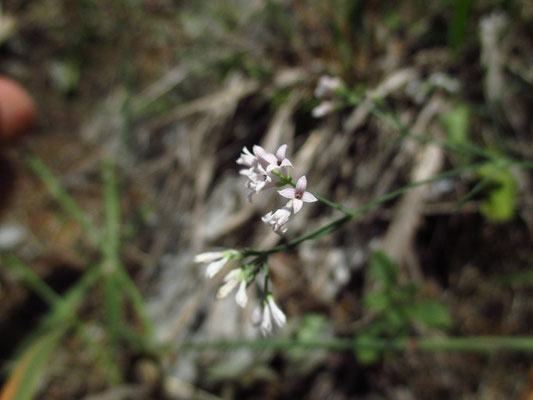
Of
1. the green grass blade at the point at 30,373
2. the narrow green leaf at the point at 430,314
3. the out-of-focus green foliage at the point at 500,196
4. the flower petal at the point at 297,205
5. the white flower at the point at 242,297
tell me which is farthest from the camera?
the out-of-focus green foliage at the point at 500,196

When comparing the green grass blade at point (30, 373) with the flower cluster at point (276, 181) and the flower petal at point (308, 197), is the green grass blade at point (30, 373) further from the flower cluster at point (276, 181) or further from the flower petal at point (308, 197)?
the flower petal at point (308, 197)

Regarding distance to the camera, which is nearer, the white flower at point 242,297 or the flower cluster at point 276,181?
the flower cluster at point 276,181

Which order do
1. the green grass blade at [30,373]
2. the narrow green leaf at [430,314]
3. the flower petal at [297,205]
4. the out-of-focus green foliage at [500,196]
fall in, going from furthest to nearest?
1. the out-of-focus green foliage at [500,196]
2. the green grass blade at [30,373]
3. the narrow green leaf at [430,314]
4. the flower petal at [297,205]

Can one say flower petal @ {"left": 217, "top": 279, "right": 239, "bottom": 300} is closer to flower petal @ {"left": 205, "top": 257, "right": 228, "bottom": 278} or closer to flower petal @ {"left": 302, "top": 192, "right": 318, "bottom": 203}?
flower petal @ {"left": 205, "top": 257, "right": 228, "bottom": 278}

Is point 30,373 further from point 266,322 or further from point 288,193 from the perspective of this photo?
point 288,193

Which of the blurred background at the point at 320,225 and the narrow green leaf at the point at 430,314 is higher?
the blurred background at the point at 320,225

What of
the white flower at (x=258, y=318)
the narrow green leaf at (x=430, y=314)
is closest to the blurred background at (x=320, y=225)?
the narrow green leaf at (x=430, y=314)
